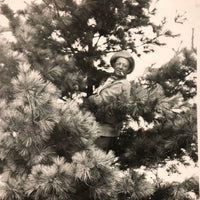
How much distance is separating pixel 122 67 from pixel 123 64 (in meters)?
0.04

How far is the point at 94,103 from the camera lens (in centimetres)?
281

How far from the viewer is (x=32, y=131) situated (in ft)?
6.97

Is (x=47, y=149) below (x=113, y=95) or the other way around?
below

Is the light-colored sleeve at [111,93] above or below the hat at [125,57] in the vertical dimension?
below

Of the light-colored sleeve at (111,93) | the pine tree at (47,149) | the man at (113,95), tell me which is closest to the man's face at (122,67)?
the man at (113,95)

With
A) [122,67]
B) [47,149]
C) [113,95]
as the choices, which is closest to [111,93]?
[113,95]

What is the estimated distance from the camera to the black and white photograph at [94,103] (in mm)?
2096

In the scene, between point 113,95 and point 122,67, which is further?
point 122,67

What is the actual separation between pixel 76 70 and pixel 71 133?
98cm

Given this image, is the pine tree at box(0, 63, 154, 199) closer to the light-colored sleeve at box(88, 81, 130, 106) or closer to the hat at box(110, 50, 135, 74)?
the light-colored sleeve at box(88, 81, 130, 106)

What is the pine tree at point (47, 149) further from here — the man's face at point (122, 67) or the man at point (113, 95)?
the man's face at point (122, 67)

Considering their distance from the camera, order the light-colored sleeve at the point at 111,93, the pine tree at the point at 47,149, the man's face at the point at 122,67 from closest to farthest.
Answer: the pine tree at the point at 47,149
the light-colored sleeve at the point at 111,93
the man's face at the point at 122,67

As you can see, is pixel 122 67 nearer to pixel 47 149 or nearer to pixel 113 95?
pixel 113 95

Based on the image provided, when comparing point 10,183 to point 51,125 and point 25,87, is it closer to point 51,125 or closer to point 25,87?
point 51,125
